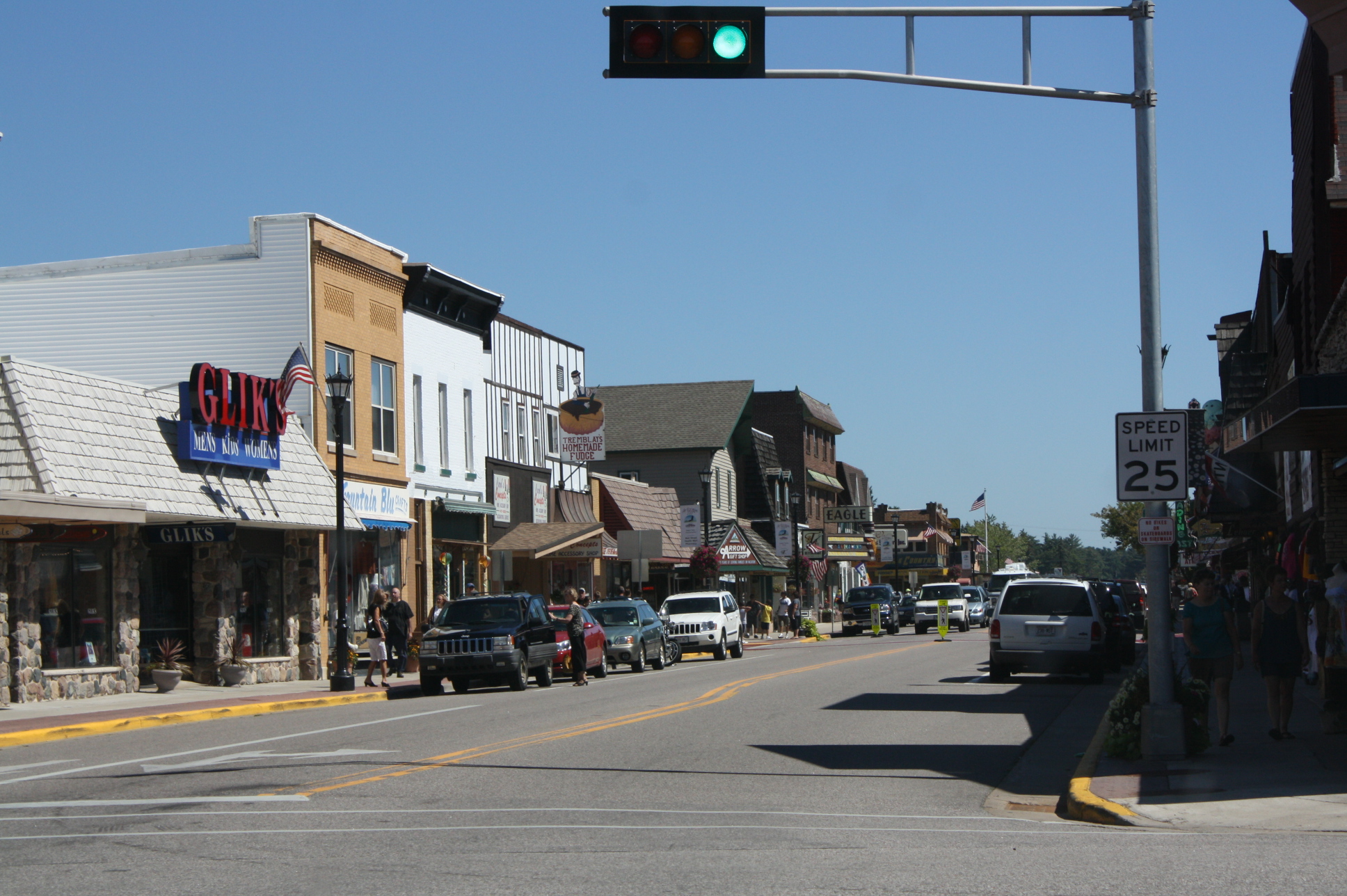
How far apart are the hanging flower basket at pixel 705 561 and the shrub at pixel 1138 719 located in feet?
116

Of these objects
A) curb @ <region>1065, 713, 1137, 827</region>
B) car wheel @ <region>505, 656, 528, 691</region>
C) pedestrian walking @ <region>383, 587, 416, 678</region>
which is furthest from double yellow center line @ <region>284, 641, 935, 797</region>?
pedestrian walking @ <region>383, 587, 416, 678</region>

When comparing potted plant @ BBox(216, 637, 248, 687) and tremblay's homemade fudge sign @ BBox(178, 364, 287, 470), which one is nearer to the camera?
tremblay's homemade fudge sign @ BBox(178, 364, 287, 470)

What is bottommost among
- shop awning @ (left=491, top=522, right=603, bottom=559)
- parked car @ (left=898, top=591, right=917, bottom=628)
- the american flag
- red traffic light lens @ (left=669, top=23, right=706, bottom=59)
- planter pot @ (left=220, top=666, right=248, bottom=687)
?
parked car @ (left=898, top=591, right=917, bottom=628)

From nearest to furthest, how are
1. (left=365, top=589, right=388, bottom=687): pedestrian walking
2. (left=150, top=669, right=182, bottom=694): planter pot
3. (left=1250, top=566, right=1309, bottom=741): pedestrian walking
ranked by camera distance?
(left=1250, top=566, right=1309, bottom=741): pedestrian walking → (left=150, top=669, right=182, bottom=694): planter pot → (left=365, top=589, right=388, bottom=687): pedestrian walking

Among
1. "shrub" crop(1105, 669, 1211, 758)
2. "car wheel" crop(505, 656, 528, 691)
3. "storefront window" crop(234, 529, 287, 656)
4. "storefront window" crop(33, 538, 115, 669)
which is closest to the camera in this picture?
"shrub" crop(1105, 669, 1211, 758)

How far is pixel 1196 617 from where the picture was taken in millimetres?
15172

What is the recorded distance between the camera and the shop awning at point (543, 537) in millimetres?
39406

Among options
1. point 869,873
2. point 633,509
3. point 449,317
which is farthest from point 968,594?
point 869,873

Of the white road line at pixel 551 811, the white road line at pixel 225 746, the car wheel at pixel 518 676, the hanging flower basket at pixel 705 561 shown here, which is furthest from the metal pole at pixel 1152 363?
the hanging flower basket at pixel 705 561

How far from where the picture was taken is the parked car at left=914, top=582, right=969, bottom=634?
180ft

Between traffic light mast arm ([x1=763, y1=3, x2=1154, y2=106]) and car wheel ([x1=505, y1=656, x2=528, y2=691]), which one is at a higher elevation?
traffic light mast arm ([x1=763, y1=3, x2=1154, y2=106])

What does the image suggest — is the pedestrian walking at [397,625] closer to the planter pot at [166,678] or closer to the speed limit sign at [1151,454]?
the planter pot at [166,678]

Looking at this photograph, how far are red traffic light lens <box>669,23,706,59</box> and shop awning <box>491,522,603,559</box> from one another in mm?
27867

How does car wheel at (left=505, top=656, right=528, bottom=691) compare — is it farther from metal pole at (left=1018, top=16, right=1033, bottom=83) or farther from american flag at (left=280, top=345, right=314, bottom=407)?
metal pole at (left=1018, top=16, right=1033, bottom=83)
